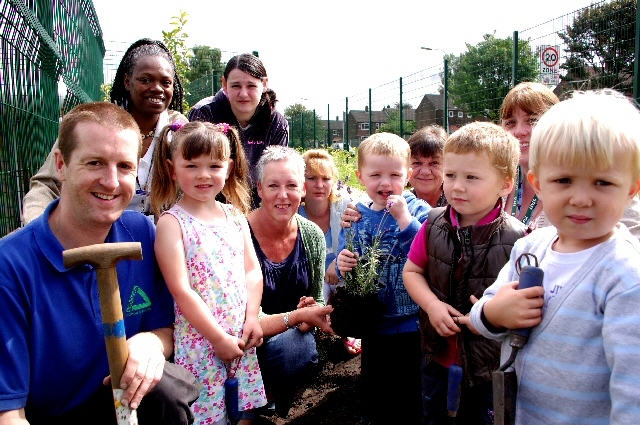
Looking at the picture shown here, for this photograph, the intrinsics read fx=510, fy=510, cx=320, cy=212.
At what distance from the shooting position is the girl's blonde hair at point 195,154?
101 inches

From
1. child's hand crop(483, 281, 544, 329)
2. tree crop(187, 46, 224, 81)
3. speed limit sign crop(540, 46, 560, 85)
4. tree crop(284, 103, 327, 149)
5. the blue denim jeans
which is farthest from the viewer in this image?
tree crop(284, 103, 327, 149)

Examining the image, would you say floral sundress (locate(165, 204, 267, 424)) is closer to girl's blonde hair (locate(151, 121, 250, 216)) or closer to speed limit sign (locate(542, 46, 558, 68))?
girl's blonde hair (locate(151, 121, 250, 216))

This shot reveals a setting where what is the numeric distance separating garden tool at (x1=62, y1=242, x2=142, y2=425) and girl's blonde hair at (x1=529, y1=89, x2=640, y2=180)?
52.2 inches

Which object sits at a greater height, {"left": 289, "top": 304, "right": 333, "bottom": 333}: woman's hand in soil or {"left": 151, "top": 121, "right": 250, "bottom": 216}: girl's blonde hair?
{"left": 151, "top": 121, "right": 250, "bottom": 216}: girl's blonde hair

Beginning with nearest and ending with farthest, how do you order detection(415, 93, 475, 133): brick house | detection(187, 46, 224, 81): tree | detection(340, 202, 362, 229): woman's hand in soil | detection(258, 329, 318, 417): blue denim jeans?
detection(340, 202, 362, 229): woman's hand in soil → detection(258, 329, 318, 417): blue denim jeans → detection(415, 93, 475, 133): brick house → detection(187, 46, 224, 81): tree

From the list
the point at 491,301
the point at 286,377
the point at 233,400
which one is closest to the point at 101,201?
the point at 233,400

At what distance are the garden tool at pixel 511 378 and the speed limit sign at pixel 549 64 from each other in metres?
8.02

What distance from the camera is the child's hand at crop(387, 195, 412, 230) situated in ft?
8.73

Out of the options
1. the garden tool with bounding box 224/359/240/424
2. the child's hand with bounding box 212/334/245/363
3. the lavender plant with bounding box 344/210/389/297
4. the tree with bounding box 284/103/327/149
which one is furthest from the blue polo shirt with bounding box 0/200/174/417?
the tree with bounding box 284/103/327/149

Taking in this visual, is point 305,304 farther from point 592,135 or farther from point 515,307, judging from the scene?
point 592,135

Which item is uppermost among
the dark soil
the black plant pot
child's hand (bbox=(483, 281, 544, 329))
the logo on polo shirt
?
child's hand (bbox=(483, 281, 544, 329))

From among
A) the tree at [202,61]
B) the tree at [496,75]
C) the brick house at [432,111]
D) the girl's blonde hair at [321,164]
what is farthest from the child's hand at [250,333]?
the tree at [202,61]

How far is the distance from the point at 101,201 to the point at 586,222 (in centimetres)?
164

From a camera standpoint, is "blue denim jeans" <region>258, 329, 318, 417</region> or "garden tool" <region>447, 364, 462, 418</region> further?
"blue denim jeans" <region>258, 329, 318, 417</region>
